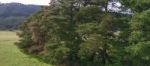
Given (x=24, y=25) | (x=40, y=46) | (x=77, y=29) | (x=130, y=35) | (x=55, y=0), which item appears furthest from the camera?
(x=24, y=25)

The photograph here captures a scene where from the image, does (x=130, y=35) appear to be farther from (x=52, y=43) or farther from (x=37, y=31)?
(x=37, y=31)

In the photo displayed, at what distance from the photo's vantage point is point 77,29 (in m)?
32.0

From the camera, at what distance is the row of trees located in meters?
28.9

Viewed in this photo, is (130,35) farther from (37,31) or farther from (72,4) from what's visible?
(37,31)

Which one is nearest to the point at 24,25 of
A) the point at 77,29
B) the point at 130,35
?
the point at 77,29

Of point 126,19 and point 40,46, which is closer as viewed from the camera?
point 126,19

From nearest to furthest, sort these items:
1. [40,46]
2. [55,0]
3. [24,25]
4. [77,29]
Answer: [77,29]
[55,0]
[40,46]
[24,25]

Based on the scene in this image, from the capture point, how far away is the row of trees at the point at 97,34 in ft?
94.9

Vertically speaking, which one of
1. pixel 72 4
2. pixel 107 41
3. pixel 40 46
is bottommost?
pixel 40 46

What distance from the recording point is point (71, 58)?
33.2 metres

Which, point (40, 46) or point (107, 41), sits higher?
point (107, 41)

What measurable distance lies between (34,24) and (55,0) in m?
7.10

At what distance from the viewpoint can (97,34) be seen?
30172 mm

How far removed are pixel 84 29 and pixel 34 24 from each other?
468 inches
